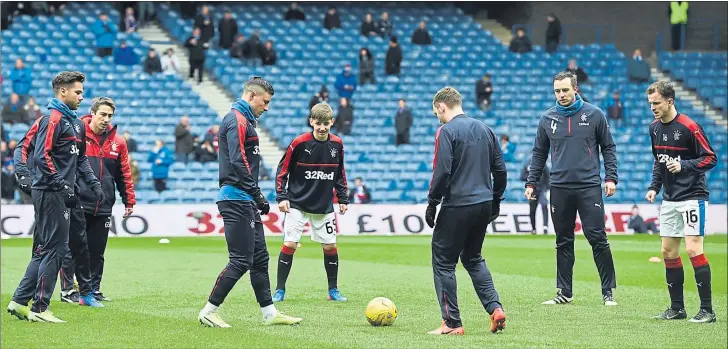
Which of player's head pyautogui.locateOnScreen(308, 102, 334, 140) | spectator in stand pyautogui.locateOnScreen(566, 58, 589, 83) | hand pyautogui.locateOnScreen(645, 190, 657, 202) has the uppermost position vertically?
player's head pyautogui.locateOnScreen(308, 102, 334, 140)

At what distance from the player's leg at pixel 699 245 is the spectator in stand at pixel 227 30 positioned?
2584 cm

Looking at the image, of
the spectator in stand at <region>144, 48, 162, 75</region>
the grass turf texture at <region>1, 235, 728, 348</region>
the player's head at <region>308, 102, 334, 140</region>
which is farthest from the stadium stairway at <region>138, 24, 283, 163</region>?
the player's head at <region>308, 102, 334, 140</region>

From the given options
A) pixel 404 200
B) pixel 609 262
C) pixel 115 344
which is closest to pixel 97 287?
pixel 115 344

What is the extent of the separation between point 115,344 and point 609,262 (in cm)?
583

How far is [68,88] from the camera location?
1080cm

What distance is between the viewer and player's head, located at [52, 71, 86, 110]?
35.3ft

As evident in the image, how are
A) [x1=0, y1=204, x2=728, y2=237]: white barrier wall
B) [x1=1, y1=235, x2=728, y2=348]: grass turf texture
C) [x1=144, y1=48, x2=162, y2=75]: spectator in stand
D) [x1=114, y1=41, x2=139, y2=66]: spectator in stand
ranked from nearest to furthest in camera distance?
1. [x1=1, y1=235, x2=728, y2=348]: grass turf texture
2. [x1=0, y1=204, x2=728, y2=237]: white barrier wall
3. [x1=144, y1=48, x2=162, y2=75]: spectator in stand
4. [x1=114, y1=41, x2=139, y2=66]: spectator in stand

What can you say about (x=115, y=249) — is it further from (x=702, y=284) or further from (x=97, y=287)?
(x=702, y=284)

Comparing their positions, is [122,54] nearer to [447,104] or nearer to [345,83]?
[345,83]

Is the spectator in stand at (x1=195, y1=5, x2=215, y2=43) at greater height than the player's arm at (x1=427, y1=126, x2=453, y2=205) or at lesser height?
greater

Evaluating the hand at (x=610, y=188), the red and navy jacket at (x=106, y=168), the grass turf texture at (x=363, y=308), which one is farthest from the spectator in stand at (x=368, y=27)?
the hand at (x=610, y=188)

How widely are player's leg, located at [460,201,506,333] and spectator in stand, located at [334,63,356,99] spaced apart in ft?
80.1

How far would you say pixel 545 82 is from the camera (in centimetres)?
3672

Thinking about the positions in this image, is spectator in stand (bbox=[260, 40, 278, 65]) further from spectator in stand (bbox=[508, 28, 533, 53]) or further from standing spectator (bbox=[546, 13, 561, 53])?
standing spectator (bbox=[546, 13, 561, 53])
